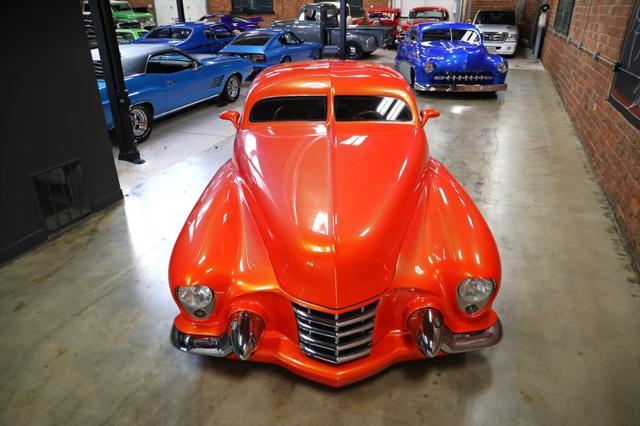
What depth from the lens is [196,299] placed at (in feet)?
7.22

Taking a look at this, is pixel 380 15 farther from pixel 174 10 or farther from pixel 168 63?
pixel 168 63

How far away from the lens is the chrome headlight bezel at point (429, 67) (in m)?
8.73

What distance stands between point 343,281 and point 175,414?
3.83 ft

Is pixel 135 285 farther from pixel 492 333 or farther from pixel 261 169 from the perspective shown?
pixel 492 333

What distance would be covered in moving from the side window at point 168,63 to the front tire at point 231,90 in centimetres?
134

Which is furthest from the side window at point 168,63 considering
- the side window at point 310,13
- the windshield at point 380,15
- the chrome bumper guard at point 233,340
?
the windshield at point 380,15

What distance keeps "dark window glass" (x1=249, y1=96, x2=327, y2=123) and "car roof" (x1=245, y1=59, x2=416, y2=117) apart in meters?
0.04

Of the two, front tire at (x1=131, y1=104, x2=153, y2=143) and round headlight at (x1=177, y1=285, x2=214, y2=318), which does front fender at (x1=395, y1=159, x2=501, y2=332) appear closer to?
round headlight at (x1=177, y1=285, x2=214, y2=318)

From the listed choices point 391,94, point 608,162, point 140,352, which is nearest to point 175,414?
point 140,352

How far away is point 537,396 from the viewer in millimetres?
2301

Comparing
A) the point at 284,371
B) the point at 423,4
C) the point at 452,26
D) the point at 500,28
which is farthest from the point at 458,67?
the point at 423,4

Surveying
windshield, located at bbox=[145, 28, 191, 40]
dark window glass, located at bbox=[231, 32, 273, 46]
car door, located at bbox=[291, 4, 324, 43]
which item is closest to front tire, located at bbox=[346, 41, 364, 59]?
car door, located at bbox=[291, 4, 324, 43]

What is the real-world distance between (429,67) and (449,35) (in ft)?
4.81

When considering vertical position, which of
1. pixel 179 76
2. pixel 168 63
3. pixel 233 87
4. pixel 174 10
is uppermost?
pixel 174 10
